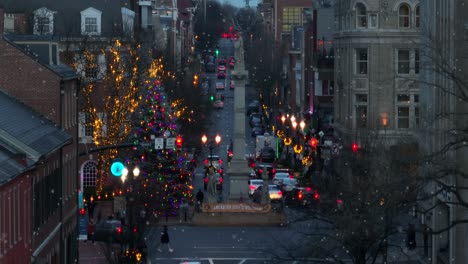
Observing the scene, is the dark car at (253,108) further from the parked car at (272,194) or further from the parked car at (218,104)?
the parked car at (272,194)

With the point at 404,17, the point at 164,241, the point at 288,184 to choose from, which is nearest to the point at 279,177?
the point at 288,184

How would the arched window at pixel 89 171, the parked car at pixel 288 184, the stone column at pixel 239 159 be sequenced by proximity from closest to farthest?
the parked car at pixel 288 184 → the stone column at pixel 239 159 → the arched window at pixel 89 171

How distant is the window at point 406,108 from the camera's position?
69.4m

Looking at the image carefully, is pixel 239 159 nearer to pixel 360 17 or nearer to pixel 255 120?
pixel 360 17

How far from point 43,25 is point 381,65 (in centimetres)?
2048

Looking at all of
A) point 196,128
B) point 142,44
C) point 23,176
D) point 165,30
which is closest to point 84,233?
point 23,176

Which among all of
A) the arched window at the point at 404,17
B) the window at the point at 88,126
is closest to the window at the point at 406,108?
the arched window at the point at 404,17

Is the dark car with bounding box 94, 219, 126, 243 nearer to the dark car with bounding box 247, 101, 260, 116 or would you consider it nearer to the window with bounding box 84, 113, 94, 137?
the window with bounding box 84, 113, 94, 137

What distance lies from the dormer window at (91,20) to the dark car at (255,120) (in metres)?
45.4

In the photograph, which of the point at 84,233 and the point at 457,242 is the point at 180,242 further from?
the point at 457,242

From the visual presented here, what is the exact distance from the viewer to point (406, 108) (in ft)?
229

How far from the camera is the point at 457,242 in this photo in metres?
42.1

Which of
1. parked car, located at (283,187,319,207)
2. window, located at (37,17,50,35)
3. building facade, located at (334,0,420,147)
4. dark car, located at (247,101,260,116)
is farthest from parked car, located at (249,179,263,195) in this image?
dark car, located at (247,101,260,116)

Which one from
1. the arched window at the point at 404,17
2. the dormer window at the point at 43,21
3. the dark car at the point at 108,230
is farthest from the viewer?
the dormer window at the point at 43,21
